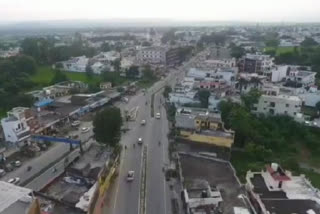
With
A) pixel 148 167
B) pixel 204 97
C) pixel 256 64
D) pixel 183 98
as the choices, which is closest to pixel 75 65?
pixel 183 98

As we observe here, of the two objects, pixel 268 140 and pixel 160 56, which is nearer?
pixel 268 140

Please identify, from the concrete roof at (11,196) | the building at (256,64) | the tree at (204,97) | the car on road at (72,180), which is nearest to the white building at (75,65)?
the building at (256,64)

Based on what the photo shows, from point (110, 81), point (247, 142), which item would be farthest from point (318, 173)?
point (110, 81)

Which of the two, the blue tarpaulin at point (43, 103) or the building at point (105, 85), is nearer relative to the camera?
the blue tarpaulin at point (43, 103)

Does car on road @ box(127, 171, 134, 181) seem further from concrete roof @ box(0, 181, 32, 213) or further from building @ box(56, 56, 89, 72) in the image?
building @ box(56, 56, 89, 72)

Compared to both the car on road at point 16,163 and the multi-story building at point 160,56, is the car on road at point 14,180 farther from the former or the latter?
the multi-story building at point 160,56

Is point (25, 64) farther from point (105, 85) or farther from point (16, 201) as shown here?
point (16, 201)

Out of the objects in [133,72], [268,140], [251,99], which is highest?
[251,99]
